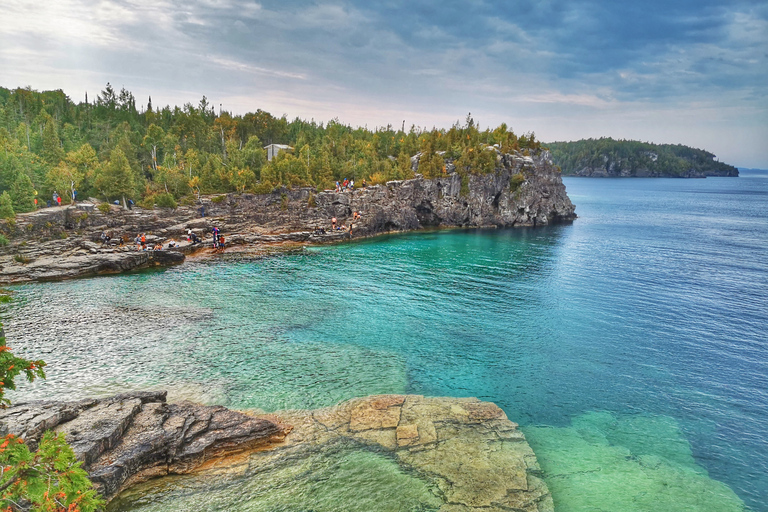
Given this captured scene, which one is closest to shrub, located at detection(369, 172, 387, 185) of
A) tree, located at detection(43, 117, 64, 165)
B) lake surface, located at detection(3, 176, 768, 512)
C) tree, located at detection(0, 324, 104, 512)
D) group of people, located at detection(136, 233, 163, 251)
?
lake surface, located at detection(3, 176, 768, 512)

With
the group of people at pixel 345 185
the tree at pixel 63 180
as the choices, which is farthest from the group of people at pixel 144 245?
the group of people at pixel 345 185

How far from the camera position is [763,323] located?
40000 millimetres

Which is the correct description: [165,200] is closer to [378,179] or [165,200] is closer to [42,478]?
[378,179]

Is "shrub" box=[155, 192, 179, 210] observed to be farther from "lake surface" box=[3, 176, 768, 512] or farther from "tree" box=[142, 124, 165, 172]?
"tree" box=[142, 124, 165, 172]

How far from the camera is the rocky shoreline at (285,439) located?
59.9ft

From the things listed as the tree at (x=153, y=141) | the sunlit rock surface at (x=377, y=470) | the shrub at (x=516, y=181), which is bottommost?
the sunlit rock surface at (x=377, y=470)

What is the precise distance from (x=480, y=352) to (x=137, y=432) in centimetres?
2500

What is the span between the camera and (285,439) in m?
21.9

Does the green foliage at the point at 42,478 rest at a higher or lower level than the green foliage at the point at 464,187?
lower

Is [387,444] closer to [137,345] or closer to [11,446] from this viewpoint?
[11,446]

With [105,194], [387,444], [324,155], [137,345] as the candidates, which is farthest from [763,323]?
[105,194]

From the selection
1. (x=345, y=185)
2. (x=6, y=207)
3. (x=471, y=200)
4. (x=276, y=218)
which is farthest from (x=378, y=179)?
(x=6, y=207)

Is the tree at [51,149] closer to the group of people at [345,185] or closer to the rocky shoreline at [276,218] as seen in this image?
the rocky shoreline at [276,218]

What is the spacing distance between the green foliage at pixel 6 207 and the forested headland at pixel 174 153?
10 cm
